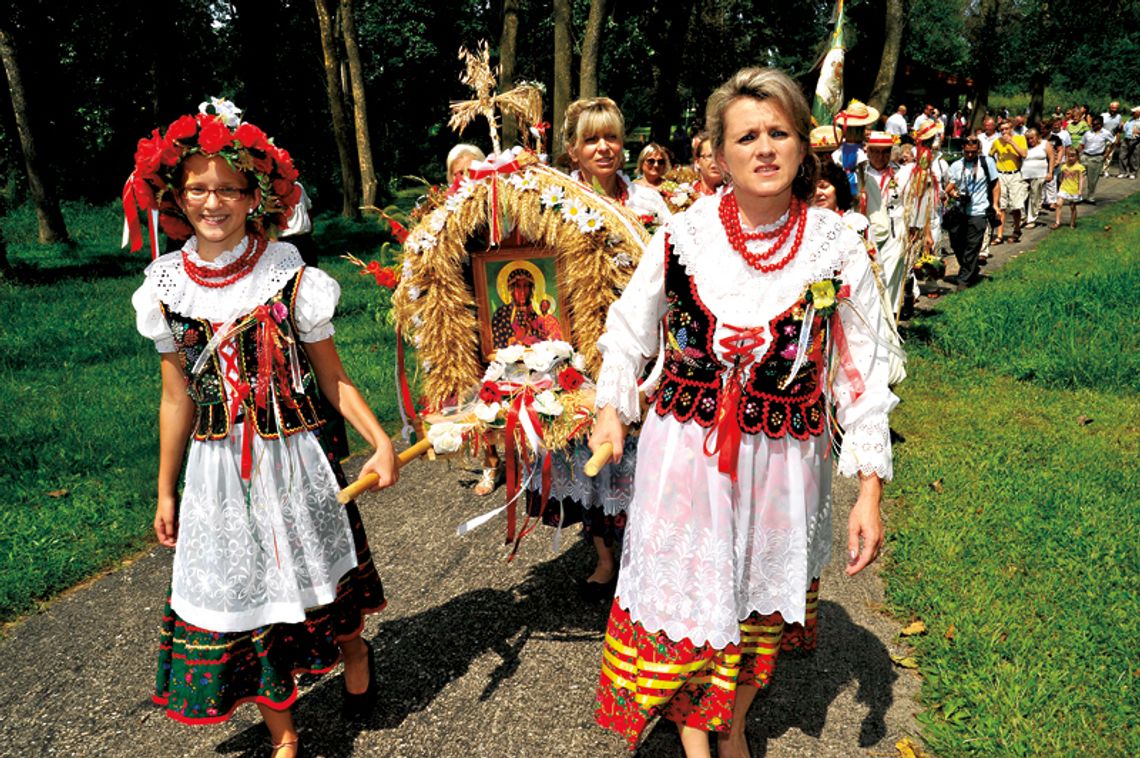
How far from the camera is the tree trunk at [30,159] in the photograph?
47.4ft

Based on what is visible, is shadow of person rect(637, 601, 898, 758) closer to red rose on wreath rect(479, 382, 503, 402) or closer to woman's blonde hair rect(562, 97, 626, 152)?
red rose on wreath rect(479, 382, 503, 402)

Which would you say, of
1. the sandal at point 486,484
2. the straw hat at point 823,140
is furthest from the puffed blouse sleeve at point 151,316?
the sandal at point 486,484

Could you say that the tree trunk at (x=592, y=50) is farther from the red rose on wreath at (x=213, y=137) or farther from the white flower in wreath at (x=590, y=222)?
the red rose on wreath at (x=213, y=137)

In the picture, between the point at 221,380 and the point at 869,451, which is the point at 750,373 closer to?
the point at 869,451

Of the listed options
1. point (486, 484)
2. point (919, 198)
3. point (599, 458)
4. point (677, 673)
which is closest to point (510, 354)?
point (599, 458)

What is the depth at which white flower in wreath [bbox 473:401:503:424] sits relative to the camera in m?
3.54

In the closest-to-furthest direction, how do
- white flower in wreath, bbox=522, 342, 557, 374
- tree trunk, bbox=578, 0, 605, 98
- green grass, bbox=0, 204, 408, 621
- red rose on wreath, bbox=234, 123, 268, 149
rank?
red rose on wreath, bbox=234, 123, 268, 149 < white flower in wreath, bbox=522, 342, 557, 374 < green grass, bbox=0, 204, 408, 621 < tree trunk, bbox=578, 0, 605, 98

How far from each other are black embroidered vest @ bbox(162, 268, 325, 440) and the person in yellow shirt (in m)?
14.6

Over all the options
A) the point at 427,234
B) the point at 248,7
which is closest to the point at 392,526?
the point at 427,234

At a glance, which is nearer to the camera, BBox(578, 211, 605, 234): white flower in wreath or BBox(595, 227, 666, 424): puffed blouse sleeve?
BBox(595, 227, 666, 424): puffed blouse sleeve

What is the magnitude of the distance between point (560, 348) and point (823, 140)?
1.82 metres

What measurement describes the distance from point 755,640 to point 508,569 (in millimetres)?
2125

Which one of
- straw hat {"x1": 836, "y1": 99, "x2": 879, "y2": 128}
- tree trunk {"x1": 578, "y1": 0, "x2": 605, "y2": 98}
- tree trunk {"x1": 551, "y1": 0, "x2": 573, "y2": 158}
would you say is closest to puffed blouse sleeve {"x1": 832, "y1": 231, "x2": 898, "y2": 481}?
straw hat {"x1": 836, "y1": 99, "x2": 879, "y2": 128}

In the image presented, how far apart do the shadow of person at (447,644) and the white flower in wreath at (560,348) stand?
1.44 meters
